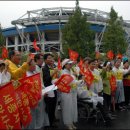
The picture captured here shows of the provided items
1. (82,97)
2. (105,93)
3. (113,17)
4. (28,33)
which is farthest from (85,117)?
(28,33)

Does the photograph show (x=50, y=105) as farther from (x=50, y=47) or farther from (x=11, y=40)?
(x=11, y=40)

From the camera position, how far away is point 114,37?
3588 cm

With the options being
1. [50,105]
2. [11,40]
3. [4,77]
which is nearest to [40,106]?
[50,105]

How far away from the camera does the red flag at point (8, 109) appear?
5.19 metres

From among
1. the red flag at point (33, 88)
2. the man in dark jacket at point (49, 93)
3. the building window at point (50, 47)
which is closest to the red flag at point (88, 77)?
the man in dark jacket at point (49, 93)

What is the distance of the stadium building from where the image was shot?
53019 mm

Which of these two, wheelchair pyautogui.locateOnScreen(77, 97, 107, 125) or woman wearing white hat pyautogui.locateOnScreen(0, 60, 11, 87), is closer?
woman wearing white hat pyautogui.locateOnScreen(0, 60, 11, 87)

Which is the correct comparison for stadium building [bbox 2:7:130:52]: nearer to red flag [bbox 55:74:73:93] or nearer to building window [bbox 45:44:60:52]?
building window [bbox 45:44:60:52]

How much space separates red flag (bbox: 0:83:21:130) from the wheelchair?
249 centimetres

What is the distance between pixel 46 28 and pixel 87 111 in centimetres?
4731

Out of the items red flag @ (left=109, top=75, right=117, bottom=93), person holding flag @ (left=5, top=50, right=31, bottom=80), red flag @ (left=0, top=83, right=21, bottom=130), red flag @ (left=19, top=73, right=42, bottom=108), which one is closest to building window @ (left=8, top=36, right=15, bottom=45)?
red flag @ (left=109, top=75, right=117, bottom=93)

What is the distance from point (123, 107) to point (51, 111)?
150 inches

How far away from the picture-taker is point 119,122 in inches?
303

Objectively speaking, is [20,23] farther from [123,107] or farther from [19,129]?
[19,129]
